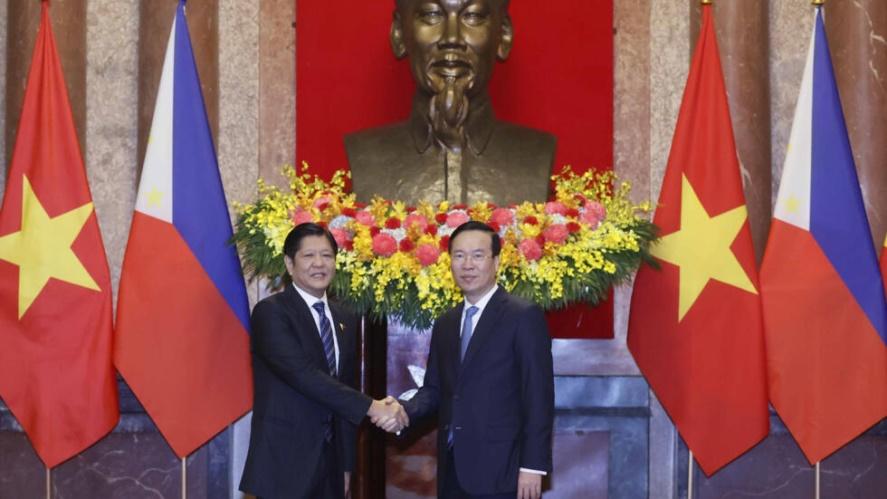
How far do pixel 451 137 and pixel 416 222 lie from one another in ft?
3.00

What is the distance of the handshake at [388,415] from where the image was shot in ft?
14.3

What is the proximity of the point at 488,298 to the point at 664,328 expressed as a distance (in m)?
1.44

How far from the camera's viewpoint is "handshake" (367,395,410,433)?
171 inches

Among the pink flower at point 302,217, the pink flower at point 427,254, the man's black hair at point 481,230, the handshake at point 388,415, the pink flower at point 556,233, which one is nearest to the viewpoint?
the man's black hair at point 481,230

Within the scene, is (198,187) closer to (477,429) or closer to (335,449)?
(335,449)

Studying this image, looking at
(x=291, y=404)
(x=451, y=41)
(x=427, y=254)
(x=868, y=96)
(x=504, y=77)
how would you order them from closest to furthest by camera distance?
(x=291, y=404) → (x=427, y=254) → (x=451, y=41) → (x=868, y=96) → (x=504, y=77)

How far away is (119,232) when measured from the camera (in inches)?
255

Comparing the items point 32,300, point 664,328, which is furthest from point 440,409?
point 32,300

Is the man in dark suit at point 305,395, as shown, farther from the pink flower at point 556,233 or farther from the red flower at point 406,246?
the pink flower at point 556,233

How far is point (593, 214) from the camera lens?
5.08m

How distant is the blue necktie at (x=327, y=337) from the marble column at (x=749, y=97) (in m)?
2.66

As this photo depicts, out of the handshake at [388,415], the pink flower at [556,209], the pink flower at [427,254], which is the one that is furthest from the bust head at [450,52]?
the handshake at [388,415]

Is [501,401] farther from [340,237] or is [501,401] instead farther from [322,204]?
[322,204]

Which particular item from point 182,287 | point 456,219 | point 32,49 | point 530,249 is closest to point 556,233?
point 530,249
